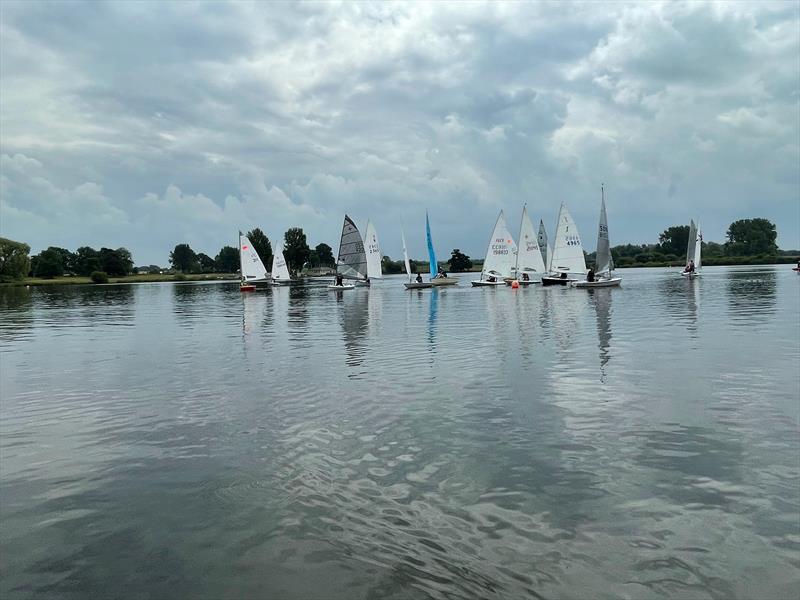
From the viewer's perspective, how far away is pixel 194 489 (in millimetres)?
11008

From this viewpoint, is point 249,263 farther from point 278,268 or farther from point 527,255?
point 527,255

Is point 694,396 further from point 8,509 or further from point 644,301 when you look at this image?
point 644,301

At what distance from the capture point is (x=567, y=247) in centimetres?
8581

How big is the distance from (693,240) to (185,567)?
12480 centimetres

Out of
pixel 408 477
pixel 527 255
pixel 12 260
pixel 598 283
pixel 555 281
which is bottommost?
pixel 408 477

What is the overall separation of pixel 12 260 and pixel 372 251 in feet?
465

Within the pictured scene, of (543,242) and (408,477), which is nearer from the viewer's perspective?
(408,477)

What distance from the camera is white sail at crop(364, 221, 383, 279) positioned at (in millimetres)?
99562

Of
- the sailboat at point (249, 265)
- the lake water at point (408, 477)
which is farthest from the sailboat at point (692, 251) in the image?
the lake water at point (408, 477)

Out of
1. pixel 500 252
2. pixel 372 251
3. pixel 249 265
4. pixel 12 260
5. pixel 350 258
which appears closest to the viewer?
pixel 500 252

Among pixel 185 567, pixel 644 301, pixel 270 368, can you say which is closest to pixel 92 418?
pixel 270 368

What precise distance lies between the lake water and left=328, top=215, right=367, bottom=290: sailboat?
7144cm

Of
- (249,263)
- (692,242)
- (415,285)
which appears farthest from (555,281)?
(249,263)

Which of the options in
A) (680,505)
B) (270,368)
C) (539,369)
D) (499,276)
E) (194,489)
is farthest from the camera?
(499,276)
